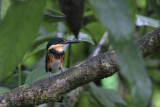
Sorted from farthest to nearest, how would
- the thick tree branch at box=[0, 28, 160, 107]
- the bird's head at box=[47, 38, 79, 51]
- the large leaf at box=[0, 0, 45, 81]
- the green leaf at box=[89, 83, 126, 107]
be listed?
the bird's head at box=[47, 38, 79, 51]
the green leaf at box=[89, 83, 126, 107]
the thick tree branch at box=[0, 28, 160, 107]
the large leaf at box=[0, 0, 45, 81]

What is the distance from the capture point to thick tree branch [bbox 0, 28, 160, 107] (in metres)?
1.50

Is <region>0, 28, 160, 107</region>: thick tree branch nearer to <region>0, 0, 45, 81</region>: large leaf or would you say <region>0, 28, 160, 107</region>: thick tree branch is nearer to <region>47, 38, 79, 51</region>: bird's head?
<region>47, 38, 79, 51</region>: bird's head

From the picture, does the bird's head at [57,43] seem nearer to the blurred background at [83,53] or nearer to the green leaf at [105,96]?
the blurred background at [83,53]

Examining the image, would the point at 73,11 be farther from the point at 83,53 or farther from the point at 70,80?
the point at 83,53

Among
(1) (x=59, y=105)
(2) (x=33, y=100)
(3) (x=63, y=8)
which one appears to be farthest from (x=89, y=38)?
(3) (x=63, y=8)

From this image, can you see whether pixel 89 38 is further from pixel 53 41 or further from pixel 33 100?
pixel 53 41

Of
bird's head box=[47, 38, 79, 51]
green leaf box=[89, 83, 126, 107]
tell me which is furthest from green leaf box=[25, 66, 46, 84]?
green leaf box=[89, 83, 126, 107]

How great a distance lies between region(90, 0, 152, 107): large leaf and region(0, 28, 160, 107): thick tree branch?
2.98ft

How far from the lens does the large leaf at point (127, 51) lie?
57 centimetres

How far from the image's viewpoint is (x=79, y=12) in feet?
2.01

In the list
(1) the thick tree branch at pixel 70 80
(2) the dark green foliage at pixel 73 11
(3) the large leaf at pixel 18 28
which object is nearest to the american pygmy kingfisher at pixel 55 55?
(1) the thick tree branch at pixel 70 80

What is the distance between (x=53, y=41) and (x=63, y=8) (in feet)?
5.91

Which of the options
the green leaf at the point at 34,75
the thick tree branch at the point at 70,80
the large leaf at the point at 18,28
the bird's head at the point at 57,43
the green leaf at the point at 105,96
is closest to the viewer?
the large leaf at the point at 18,28

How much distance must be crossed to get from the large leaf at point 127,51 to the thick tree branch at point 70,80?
91cm
